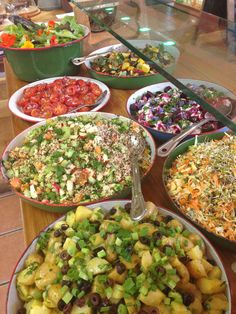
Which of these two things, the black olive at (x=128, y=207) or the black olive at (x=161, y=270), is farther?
the black olive at (x=128, y=207)

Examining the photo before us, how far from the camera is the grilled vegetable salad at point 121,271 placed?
0.60m

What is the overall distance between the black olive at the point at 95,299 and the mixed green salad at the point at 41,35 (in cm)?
118

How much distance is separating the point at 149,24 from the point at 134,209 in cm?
57

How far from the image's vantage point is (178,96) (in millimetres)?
1237

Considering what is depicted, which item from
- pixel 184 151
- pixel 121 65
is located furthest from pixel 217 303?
pixel 121 65

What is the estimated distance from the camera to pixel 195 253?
2.23ft

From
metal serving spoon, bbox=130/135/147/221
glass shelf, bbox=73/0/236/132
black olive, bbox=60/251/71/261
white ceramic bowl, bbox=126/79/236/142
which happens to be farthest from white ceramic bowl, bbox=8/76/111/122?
black olive, bbox=60/251/71/261

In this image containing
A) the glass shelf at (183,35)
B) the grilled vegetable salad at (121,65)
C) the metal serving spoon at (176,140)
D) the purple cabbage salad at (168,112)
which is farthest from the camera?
the grilled vegetable salad at (121,65)

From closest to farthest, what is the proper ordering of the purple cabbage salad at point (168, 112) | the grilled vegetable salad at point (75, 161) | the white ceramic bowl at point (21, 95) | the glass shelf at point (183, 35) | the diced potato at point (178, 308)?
1. the diced potato at point (178, 308)
2. the glass shelf at point (183, 35)
3. the grilled vegetable salad at point (75, 161)
4. the purple cabbage salad at point (168, 112)
5. the white ceramic bowl at point (21, 95)

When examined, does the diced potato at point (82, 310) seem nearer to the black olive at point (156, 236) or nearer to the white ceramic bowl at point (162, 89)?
the black olive at point (156, 236)

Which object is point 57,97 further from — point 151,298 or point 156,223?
point 151,298

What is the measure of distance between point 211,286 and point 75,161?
50 cm

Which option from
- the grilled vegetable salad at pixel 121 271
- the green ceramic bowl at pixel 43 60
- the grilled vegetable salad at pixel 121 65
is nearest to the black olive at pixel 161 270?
the grilled vegetable salad at pixel 121 271

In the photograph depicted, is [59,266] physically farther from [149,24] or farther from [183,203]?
[149,24]
